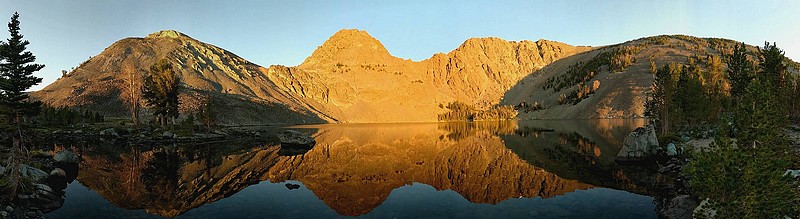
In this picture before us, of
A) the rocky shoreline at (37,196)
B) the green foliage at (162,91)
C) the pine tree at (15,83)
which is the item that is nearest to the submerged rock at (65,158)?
the rocky shoreline at (37,196)

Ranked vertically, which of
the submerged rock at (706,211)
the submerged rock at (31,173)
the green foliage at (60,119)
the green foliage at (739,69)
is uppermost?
the green foliage at (739,69)

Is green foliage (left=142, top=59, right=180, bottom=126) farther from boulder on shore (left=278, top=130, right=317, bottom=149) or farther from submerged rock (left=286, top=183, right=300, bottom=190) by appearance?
submerged rock (left=286, top=183, right=300, bottom=190)

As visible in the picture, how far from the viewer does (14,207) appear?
18.9m

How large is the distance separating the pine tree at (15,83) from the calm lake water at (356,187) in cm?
447

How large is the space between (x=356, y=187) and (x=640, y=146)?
1226 inches

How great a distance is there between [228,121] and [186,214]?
138258mm

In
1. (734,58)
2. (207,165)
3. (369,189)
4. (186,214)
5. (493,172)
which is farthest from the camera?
(734,58)

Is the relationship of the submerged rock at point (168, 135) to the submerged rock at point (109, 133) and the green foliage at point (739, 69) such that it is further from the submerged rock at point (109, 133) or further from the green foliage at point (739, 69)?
the green foliage at point (739, 69)

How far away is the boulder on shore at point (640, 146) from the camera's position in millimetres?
37656

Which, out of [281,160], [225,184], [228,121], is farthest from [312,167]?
[228,121]

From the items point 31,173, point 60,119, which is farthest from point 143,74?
point 31,173

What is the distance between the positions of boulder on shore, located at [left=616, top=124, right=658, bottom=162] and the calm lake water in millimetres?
2048

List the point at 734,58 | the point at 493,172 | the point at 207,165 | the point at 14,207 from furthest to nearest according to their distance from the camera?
the point at 734,58, the point at 207,165, the point at 493,172, the point at 14,207

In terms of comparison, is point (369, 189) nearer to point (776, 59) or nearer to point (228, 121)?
point (776, 59)
